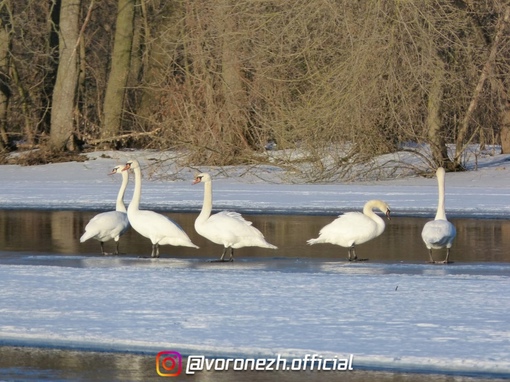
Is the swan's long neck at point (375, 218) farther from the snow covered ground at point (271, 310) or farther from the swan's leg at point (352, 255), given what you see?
the snow covered ground at point (271, 310)

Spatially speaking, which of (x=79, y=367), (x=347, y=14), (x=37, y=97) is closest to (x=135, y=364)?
(x=79, y=367)

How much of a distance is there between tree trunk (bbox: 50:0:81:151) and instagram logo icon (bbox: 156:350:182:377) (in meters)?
22.5

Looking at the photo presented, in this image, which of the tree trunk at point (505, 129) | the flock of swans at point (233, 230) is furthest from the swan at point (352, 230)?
the tree trunk at point (505, 129)

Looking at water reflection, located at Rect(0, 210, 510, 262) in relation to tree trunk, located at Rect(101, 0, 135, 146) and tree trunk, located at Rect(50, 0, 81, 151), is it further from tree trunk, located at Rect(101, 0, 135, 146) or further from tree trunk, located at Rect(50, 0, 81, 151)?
tree trunk, located at Rect(101, 0, 135, 146)

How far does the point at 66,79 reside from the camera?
29297mm

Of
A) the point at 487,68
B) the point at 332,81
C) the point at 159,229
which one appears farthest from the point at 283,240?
the point at 487,68

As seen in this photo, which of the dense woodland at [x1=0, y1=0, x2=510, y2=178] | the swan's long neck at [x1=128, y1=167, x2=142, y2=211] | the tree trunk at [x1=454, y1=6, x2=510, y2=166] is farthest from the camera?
the tree trunk at [x1=454, y1=6, x2=510, y2=166]

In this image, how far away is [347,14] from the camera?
20562 mm

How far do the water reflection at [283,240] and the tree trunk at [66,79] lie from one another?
12642mm

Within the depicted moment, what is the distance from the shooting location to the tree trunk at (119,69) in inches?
1188

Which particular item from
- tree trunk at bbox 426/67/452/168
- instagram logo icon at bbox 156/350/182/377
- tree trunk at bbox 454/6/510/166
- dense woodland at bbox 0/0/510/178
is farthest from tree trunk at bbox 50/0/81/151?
instagram logo icon at bbox 156/350/182/377

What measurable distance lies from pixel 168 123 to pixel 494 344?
1963 centimetres

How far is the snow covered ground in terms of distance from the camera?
6922 mm

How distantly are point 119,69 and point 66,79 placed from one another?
1803 millimetres
